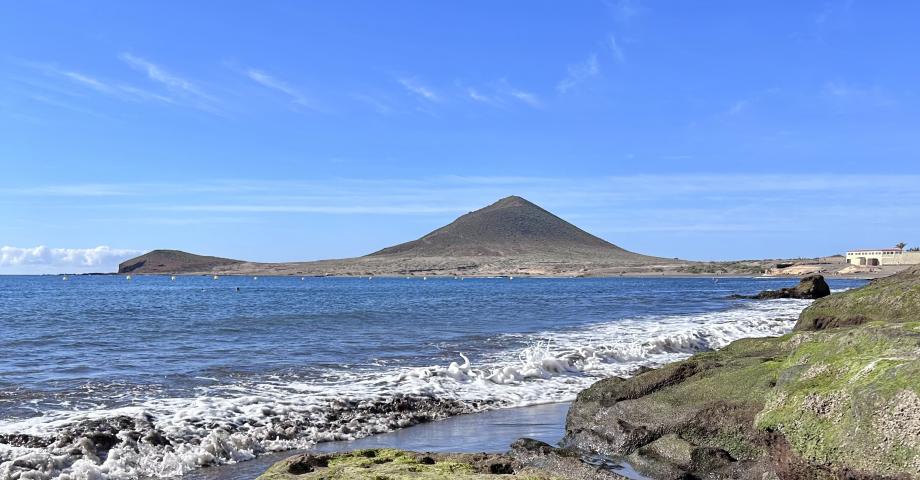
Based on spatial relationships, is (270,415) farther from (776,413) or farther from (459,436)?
(776,413)

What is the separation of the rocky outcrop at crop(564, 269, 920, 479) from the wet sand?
0.96 m

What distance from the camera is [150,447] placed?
383 inches

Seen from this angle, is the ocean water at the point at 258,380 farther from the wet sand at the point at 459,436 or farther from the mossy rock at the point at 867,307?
the mossy rock at the point at 867,307

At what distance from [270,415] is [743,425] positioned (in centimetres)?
732

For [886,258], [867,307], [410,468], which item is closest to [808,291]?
[867,307]

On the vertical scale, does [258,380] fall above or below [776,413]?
below

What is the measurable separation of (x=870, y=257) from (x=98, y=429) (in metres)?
145

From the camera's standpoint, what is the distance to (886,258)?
12662 centimetres

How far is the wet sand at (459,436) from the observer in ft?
30.0

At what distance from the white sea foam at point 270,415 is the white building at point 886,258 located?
122521 millimetres

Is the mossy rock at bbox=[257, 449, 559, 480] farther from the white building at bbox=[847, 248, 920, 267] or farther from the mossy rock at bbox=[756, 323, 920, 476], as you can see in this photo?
the white building at bbox=[847, 248, 920, 267]

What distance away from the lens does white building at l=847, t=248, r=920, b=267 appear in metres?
122

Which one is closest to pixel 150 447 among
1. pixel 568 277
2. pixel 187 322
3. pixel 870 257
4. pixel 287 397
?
pixel 287 397

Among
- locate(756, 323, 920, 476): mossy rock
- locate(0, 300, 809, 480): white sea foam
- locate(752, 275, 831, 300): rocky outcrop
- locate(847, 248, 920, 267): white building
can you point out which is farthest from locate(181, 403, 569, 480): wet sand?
locate(847, 248, 920, 267): white building
